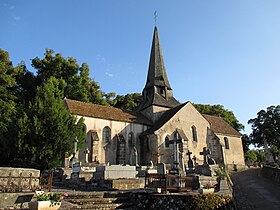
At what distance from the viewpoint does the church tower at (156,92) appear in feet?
99.9

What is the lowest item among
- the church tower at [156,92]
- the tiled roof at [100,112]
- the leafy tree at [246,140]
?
the leafy tree at [246,140]

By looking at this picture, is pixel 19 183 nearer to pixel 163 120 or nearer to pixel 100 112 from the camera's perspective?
pixel 100 112

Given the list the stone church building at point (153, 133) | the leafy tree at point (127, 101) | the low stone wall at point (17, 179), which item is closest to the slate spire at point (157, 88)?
the stone church building at point (153, 133)

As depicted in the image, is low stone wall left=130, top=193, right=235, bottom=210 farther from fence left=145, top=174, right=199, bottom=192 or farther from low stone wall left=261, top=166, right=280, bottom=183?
low stone wall left=261, top=166, right=280, bottom=183

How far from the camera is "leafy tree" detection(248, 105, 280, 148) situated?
135ft

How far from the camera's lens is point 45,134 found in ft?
53.5

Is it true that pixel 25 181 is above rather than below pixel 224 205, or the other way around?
above

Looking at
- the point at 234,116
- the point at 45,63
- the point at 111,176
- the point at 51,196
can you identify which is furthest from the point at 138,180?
the point at 234,116

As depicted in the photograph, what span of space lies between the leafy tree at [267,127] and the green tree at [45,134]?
36544mm

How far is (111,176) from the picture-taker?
1233cm

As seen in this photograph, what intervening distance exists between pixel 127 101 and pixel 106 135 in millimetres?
18235

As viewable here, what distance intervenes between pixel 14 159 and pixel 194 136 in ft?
67.9

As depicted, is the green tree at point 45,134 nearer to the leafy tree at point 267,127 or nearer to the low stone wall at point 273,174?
the low stone wall at point 273,174

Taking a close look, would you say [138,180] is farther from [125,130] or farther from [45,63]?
[45,63]
